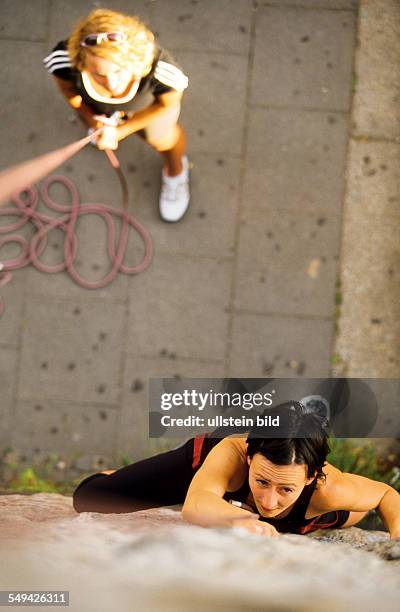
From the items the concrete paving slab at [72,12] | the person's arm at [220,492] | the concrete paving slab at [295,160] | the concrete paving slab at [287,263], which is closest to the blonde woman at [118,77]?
the concrete paving slab at [295,160]

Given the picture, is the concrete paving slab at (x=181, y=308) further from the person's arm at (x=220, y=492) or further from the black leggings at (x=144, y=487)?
the person's arm at (x=220, y=492)

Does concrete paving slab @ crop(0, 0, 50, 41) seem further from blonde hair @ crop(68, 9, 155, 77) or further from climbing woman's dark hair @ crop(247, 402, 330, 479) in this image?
climbing woman's dark hair @ crop(247, 402, 330, 479)

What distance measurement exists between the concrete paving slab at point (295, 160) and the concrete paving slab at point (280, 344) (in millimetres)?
577

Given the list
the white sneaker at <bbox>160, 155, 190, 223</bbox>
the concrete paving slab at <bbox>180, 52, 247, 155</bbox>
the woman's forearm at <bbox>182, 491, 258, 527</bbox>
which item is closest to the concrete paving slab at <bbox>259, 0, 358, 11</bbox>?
the concrete paving slab at <bbox>180, 52, 247, 155</bbox>

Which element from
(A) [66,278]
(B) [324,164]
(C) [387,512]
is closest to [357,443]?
(C) [387,512]

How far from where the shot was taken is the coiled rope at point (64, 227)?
3469 millimetres

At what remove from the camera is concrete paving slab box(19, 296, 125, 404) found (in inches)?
135

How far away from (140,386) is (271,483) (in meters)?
1.40

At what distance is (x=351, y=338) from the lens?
3469mm

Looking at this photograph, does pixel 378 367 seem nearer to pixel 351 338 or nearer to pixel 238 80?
pixel 351 338

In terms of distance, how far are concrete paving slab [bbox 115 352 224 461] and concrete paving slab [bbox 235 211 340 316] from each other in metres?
0.37

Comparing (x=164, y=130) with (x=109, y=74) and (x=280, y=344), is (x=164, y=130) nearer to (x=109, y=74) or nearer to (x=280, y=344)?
(x=109, y=74)

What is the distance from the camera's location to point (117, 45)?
2.44 m

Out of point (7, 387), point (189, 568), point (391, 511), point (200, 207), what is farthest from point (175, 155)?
point (189, 568)
